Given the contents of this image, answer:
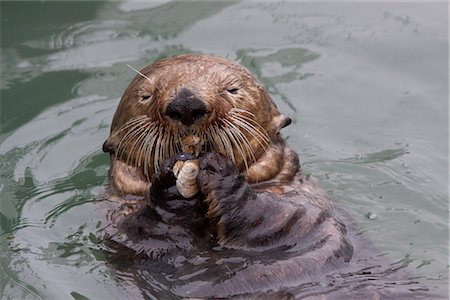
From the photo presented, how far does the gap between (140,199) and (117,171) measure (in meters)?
0.22

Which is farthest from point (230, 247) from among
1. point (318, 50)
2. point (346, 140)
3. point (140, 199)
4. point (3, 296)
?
point (318, 50)

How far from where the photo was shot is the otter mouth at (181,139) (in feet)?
16.0

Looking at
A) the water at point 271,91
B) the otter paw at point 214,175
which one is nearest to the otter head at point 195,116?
the otter paw at point 214,175

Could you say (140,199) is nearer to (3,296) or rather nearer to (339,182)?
(3,296)

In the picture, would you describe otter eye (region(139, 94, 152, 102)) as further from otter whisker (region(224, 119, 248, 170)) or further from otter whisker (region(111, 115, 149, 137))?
otter whisker (region(224, 119, 248, 170))

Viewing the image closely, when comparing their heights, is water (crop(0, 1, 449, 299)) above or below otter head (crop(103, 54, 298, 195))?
below

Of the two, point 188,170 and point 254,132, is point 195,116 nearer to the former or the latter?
point 188,170

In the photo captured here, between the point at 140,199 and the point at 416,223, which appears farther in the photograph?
the point at 416,223

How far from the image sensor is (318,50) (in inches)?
325

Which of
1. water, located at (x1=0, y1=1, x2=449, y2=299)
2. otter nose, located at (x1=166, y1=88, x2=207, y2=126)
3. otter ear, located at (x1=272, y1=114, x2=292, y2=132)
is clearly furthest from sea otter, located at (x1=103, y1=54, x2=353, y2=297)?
water, located at (x1=0, y1=1, x2=449, y2=299)

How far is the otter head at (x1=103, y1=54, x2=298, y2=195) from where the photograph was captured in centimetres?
482

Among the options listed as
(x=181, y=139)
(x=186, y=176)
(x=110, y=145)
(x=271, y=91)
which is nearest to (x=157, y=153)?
(x=181, y=139)

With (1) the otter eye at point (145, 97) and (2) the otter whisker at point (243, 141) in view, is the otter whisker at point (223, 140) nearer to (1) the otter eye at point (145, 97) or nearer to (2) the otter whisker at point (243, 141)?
(2) the otter whisker at point (243, 141)

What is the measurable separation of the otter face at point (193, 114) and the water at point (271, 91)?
664 millimetres
